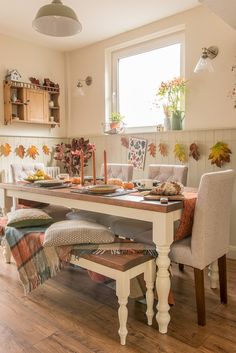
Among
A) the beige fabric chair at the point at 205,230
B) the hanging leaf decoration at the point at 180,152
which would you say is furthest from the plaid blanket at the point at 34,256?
the hanging leaf decoration at the point at 180,152

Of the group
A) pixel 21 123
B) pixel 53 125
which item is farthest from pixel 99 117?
pixel 21 123

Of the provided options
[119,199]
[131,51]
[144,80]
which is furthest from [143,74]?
[119,199]

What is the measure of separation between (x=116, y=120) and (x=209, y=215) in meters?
2.42

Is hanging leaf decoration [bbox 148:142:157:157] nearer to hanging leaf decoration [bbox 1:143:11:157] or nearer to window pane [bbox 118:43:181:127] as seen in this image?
window pane [bbox 118:43:181:127]

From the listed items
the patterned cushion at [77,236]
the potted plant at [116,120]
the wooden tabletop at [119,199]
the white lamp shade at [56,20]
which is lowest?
the patterned cushion at [77,236]

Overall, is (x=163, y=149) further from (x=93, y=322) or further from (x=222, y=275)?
(x=93, y=322)

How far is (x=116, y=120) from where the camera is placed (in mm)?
3869

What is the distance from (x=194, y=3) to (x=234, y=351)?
3.01 meters

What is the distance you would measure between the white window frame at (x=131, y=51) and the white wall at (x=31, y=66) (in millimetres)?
814

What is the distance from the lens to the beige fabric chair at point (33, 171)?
2.73m

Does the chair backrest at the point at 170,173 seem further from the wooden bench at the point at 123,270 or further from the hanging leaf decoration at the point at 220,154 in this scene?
the wooden bench at the point at 123,270

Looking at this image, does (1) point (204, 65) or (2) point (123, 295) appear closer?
(2) point (123, 295)

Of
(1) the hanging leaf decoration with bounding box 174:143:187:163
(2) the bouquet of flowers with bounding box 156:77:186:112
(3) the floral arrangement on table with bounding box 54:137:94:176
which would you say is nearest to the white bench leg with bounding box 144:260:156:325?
(1) the hanging leaf decoration with bounding box 174:143:187:163

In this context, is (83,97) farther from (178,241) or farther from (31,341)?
(31,341)
